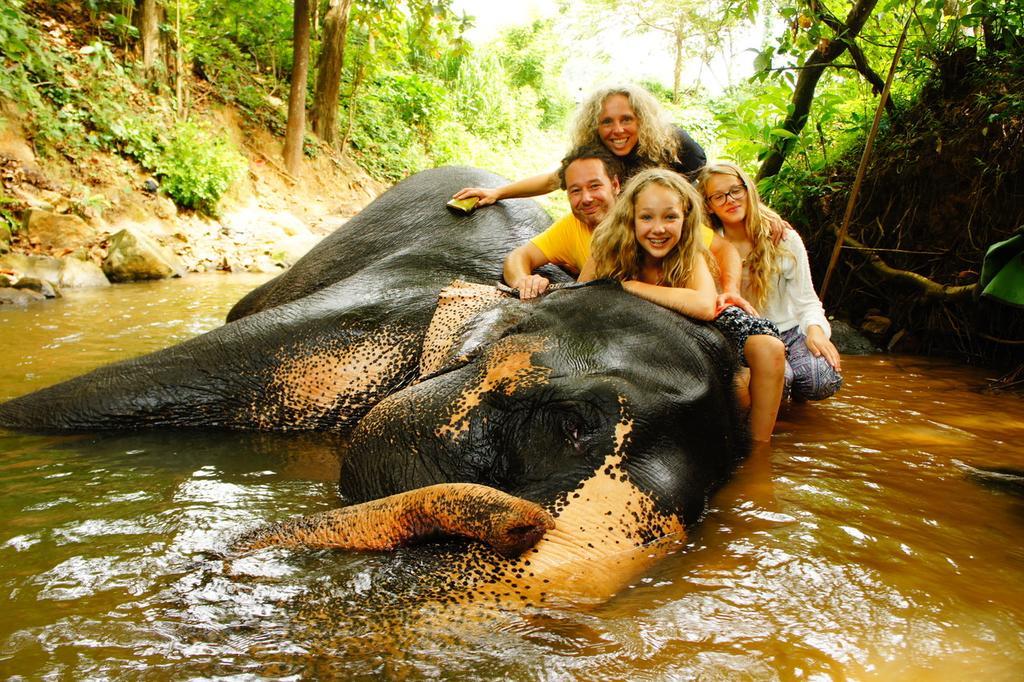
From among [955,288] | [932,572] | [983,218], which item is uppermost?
Answer: [983,218]

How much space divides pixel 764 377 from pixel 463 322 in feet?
3.76

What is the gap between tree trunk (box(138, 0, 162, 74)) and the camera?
10.8 metres

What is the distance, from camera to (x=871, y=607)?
1.88 m

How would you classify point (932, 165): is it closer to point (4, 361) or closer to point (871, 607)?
point (871, 607)

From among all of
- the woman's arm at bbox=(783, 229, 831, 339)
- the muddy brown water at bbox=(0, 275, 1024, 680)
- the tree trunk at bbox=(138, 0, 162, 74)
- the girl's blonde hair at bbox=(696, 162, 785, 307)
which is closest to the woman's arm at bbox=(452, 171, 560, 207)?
the girl's blonde hair at bbox=(696, 162, 785, 307)

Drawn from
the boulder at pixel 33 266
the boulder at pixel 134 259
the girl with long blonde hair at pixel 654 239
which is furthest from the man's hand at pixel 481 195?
the boulder at pixel 134 259

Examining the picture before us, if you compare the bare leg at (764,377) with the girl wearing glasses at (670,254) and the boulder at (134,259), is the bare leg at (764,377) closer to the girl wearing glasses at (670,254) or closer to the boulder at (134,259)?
the girl wearing glasses at (670,254)

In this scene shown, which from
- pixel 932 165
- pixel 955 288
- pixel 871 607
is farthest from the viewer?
pixel 932 165

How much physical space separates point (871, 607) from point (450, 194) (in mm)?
2977

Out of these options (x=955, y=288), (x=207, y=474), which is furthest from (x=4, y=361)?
(x=955, y=288)

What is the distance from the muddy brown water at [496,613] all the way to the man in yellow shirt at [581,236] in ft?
2.86

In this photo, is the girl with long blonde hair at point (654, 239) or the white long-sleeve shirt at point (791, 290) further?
the white long-sleeve shirt at point (791, 290)

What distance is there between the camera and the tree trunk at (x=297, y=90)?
464 inches

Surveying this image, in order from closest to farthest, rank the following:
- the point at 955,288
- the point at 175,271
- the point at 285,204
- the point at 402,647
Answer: the point at 402,647
the point at 955,288
the point at 175,271
the point at 285,204
